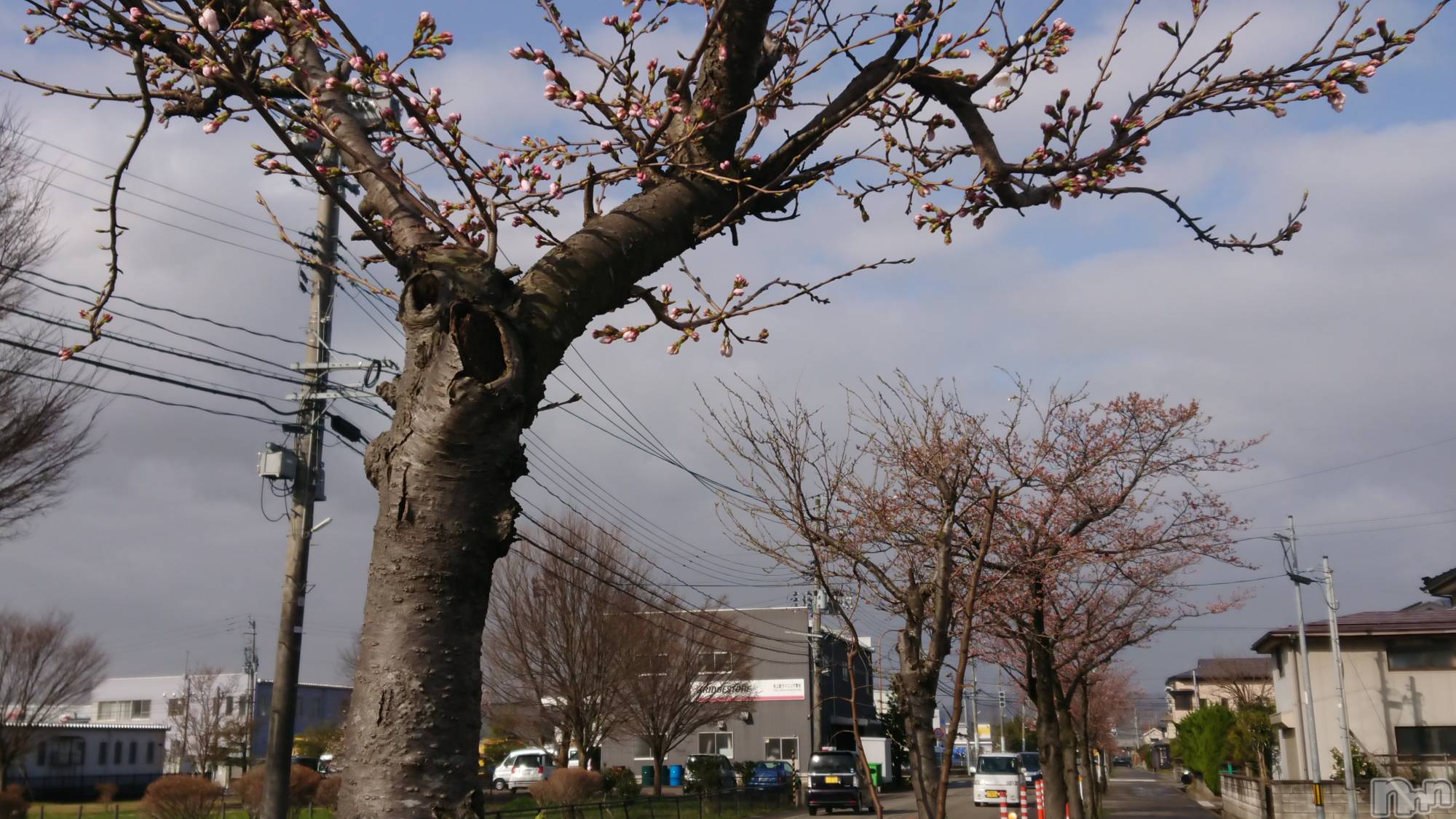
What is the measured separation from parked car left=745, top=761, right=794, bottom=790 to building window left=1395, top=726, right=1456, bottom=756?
19.0 meters

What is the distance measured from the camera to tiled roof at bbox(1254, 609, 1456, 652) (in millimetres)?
26516

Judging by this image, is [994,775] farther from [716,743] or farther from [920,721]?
[920,721]

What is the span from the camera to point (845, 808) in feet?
114

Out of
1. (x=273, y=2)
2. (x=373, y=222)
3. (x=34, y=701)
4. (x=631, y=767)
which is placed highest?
(x=273, y=2)

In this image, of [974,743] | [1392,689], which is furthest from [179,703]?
[1392,689]

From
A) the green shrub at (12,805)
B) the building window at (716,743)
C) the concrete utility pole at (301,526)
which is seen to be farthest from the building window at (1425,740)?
the building window at (716,743)

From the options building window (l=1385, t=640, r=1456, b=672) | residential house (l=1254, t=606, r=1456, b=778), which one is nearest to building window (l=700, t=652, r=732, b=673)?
residential house (l=1254, t=606, r=1456, b=778)

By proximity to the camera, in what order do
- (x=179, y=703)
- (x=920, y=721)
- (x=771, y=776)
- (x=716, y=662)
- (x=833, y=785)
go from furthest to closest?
(x=179, y=703), (x=771, y=776), (x=716, y=662), (x=833, y=785), (x=920, y=721)

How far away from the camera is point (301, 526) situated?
15.5 meters

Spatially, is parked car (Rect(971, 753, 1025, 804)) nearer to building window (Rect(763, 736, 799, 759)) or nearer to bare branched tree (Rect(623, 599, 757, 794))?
bare branched tree (Rect(623, 599, 757, 794))

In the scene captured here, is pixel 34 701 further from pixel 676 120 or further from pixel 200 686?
pixel 676 120

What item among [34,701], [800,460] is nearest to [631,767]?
[34,701]

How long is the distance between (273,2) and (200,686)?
70.3 meters

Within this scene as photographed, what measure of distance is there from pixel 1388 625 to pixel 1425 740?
108 inches
